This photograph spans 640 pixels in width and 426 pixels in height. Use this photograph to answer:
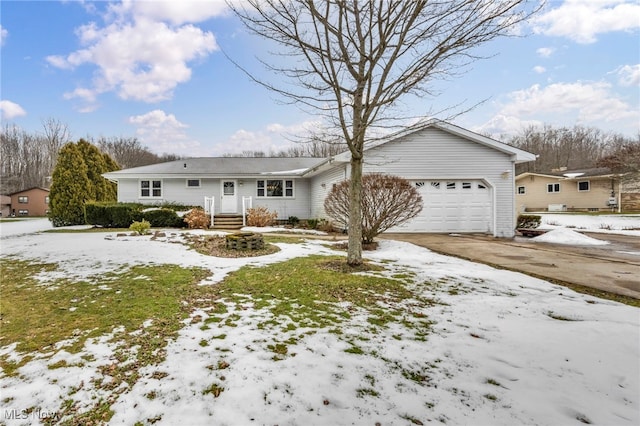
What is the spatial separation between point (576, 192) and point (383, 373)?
31696mm

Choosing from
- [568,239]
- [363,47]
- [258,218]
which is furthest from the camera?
[258,218]

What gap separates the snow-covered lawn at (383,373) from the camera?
1873 mm

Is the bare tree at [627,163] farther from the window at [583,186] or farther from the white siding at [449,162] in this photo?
the white siding at [449,162]

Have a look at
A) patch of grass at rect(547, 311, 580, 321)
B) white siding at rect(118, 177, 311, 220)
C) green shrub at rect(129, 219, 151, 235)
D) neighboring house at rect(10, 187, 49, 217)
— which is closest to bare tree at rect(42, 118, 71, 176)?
neighboring house at rect(10, 187, 49, 217)

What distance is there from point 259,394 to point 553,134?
51137 mm

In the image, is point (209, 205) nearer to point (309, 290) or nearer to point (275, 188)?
point (275, 188)

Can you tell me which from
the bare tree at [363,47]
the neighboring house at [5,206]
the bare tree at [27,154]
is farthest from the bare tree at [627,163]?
the neighboring house at [5,206]

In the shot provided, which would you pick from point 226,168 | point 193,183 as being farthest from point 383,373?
point 226,168

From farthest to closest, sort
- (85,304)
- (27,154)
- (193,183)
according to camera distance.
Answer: (27,154) < (193,183) < (85,304)

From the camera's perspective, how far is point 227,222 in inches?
588

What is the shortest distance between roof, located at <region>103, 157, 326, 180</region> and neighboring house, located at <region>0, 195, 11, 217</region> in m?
27.4

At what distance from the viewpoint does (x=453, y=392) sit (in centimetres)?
209

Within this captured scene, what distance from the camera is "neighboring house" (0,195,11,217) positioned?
3216cm

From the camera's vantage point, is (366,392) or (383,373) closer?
(366,392)
